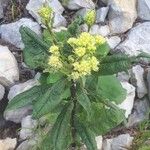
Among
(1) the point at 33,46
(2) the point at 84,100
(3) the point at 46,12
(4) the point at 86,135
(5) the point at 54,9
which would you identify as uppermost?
(3) the point at 46,12

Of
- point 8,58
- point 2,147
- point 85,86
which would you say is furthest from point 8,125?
point 85,86

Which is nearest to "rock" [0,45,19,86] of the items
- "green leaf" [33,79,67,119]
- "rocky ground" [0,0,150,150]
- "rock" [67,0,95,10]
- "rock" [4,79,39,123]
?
"rocky ground" [0,0,150,150]

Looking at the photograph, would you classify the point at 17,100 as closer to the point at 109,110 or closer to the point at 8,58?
the point at 109,110

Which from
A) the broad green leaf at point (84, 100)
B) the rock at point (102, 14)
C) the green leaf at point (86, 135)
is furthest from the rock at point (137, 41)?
the broad green leaf at point (84, 100)

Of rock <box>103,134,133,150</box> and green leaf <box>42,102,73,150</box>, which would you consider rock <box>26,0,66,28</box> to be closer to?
rock <box>103,134,133,150</box>

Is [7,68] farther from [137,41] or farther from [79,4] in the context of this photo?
[137,41]

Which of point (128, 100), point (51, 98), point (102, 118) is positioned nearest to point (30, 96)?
point (51, 98)
